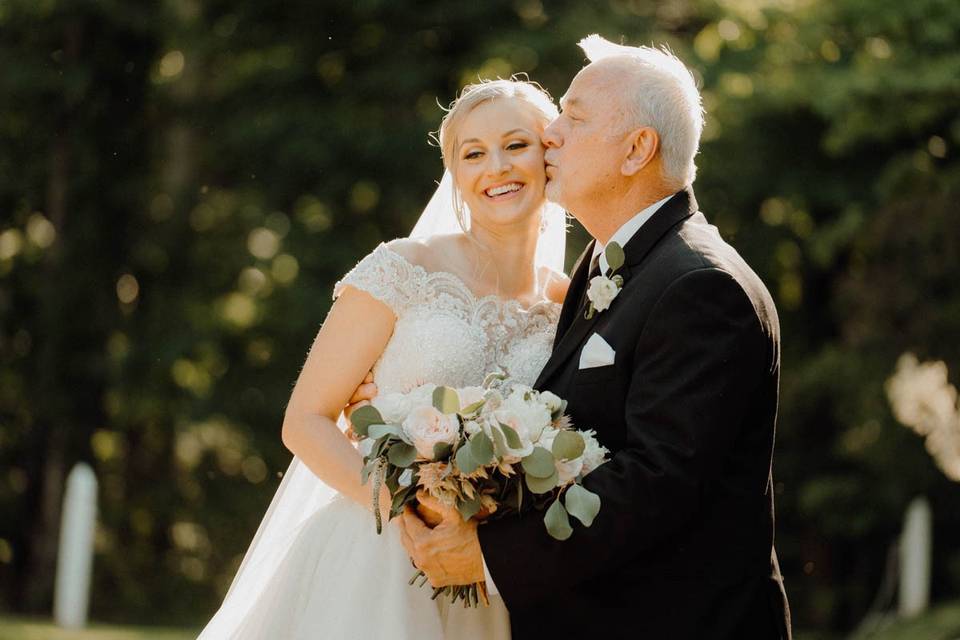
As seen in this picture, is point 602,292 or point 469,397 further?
point 602,292

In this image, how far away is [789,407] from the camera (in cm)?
1427

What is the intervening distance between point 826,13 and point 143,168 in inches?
345

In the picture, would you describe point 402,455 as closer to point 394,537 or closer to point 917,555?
point 394,537

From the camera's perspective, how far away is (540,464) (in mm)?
3346

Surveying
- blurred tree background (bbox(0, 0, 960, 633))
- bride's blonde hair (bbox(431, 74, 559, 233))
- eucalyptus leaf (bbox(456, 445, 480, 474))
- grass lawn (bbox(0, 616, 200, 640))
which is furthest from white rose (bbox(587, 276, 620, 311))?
blurred tree background (bbox(0, 0, 960, 633))

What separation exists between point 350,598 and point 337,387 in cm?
64

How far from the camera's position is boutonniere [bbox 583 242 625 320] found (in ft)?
12.3

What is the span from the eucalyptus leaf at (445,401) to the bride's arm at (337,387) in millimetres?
796

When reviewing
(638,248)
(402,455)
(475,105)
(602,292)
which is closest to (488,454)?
(402,455)

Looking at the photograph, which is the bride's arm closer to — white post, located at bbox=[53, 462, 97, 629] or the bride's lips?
the bride's lips

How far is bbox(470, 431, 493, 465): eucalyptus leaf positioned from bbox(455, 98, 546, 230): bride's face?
142 centimetres

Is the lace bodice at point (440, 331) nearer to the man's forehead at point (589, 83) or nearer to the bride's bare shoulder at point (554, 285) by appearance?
the bride's bare shoulder at point (554, 285)

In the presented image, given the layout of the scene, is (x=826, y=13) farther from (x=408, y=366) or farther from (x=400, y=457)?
(x=400, y=457)

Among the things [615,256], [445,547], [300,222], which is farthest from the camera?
[300,222]
